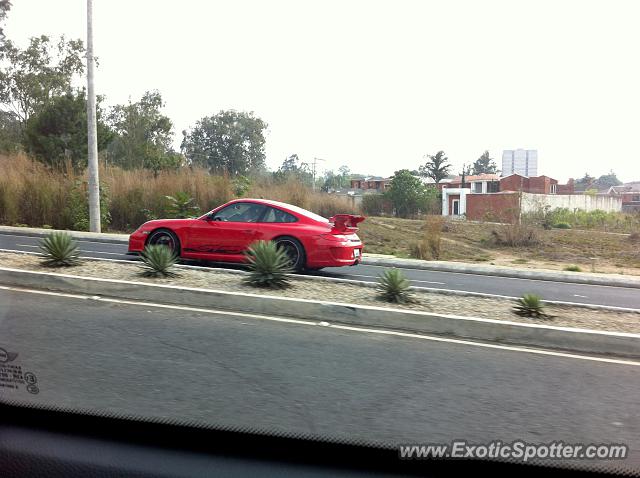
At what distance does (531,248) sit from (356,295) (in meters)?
19.5

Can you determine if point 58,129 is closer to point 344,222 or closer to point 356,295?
point 344,222

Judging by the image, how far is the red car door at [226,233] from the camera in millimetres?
11406

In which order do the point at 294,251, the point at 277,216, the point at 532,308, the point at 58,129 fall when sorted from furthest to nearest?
the point at 58,129 < the point at 277,216 < the point at 294,251 < the point at 532,308

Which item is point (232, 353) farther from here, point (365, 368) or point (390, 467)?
point (390, 467)

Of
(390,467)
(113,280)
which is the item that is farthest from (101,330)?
(390,467)

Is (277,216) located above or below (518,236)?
above

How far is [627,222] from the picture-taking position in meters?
34.7

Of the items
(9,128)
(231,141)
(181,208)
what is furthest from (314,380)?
(9,128)

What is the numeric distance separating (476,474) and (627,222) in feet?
118

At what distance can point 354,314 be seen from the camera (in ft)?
25.1

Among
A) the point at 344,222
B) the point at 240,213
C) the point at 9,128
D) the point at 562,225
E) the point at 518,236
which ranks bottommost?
the point at 518,236

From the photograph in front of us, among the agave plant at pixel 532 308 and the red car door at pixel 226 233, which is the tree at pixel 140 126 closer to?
the red car door at pixel 226 233

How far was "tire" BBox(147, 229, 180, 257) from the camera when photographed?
1173cm

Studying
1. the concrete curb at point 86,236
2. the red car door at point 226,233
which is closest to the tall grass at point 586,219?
the concrete curb at point 86,236
